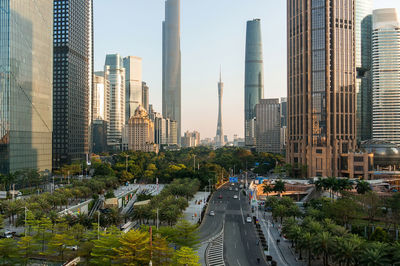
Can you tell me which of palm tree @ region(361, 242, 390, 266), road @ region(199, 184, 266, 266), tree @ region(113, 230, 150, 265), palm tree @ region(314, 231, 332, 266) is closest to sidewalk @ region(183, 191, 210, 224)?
road @ region(199, 184, 266, 266)

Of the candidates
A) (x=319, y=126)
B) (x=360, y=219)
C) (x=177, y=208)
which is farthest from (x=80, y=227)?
(x=319, y=126)

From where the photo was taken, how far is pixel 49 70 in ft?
417

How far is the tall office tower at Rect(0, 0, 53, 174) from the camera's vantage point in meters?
103

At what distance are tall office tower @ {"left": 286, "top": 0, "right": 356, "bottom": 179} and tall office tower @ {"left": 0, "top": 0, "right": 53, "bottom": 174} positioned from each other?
4147 inches

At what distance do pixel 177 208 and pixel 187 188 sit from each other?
27.3 metres

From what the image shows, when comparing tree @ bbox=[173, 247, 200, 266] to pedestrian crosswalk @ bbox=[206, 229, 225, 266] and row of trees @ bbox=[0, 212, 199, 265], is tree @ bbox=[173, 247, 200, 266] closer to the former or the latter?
row of trees @ bbox=[0, 212, 199, 265]

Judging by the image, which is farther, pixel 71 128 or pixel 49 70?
pixel 71 128

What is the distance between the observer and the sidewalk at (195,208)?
7738cm

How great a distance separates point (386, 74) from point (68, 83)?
581 ft

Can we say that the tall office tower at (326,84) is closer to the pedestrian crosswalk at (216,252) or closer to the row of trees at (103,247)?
the pedestrian crosswalk at (216,252)

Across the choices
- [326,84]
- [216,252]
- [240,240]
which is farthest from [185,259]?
[326,84]

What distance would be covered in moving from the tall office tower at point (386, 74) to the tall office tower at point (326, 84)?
201 ft

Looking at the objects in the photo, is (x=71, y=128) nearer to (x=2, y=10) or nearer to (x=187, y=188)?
(x=2, y=10)

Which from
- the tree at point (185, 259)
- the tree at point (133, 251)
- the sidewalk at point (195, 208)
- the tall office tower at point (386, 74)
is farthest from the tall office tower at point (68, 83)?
the tall office tower at point (386, 74)
